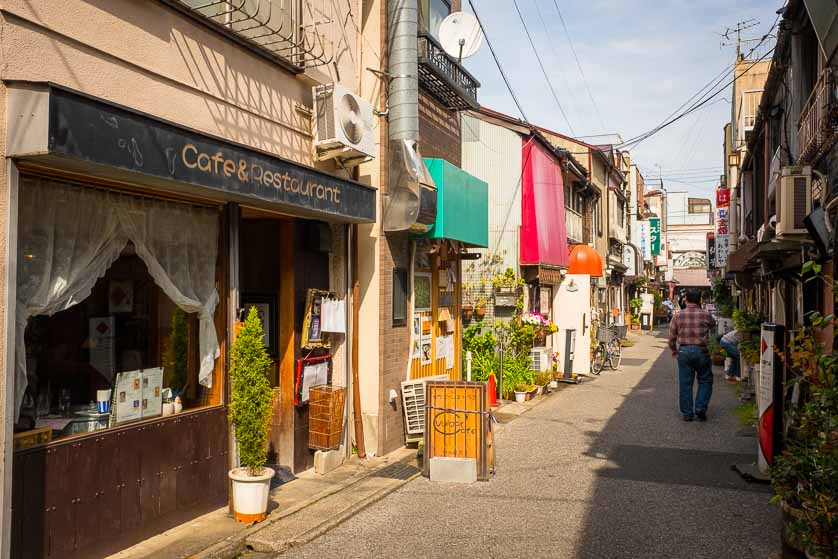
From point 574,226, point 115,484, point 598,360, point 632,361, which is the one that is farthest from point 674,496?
point 632,361

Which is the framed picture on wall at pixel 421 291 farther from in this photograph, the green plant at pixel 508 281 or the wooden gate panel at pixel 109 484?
the wooden gate panel at pixel 109 484

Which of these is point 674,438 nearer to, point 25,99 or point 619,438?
point 619,438

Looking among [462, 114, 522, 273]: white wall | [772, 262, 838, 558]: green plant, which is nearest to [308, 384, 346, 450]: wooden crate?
[772, 262, 838, 558]: green plant

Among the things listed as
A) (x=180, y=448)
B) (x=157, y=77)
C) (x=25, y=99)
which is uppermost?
(x=157, y=77)

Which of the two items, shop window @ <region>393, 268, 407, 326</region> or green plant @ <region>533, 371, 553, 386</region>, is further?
green plant @ <region>533, 371, 553, 386</region>

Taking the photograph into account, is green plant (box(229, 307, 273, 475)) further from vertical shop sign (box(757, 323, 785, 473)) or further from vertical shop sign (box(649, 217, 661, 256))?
vertical shop sign (box(649, 217, 661, 256))

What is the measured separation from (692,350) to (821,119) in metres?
4.55

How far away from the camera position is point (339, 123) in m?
7.97

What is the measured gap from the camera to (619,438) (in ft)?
34.8

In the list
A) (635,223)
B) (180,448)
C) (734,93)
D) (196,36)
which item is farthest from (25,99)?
(635,223)

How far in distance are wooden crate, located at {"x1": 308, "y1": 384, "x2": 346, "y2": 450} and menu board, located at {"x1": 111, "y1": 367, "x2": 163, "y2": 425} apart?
241 cm

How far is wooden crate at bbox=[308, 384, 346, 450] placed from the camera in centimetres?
840

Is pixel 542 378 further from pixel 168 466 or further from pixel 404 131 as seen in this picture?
pixel 168 466

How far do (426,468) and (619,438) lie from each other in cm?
373
